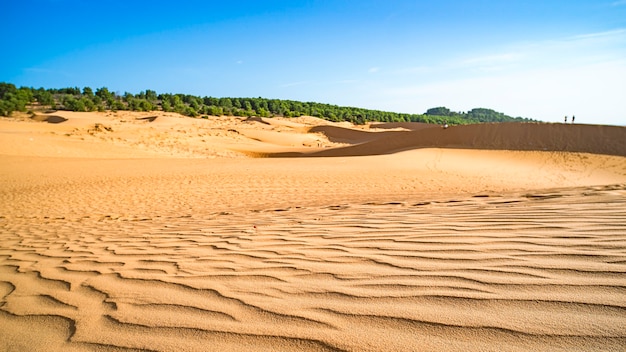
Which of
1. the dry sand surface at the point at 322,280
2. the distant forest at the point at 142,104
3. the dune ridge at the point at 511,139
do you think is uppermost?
the distant forest at the point at 142,104

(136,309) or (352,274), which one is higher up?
(352,274)

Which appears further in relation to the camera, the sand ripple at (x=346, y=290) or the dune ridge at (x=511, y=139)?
the dune ridge at (x=511, y=139)

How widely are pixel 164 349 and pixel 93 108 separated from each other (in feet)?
168

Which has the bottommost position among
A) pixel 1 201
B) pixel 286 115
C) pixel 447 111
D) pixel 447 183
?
pixel 1 201

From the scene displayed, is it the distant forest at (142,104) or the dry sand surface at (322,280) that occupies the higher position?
the distant forest at (142,104)

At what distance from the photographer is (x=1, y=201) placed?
8906mm

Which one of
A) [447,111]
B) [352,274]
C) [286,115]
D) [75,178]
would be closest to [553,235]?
[352,274]

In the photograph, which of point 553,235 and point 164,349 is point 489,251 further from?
point 164,349

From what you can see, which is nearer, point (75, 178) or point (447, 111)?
point (75, 178)

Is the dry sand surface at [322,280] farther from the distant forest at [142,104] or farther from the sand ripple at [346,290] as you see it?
the distant forest at [142,104]

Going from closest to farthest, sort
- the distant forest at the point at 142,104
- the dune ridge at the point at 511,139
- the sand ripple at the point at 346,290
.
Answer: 1. the sand ripple at the point at 346,290
2. the dune ridge at the point at 511,139
3. the distant forest at the point at 142,104

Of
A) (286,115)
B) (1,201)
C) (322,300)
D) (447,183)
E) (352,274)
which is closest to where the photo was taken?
(322,300)

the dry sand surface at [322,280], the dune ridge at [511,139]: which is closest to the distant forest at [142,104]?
the dune ridge at [511,139]

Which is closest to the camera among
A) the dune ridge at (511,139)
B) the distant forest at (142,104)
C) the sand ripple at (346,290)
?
the sand ripple at (346,290)
